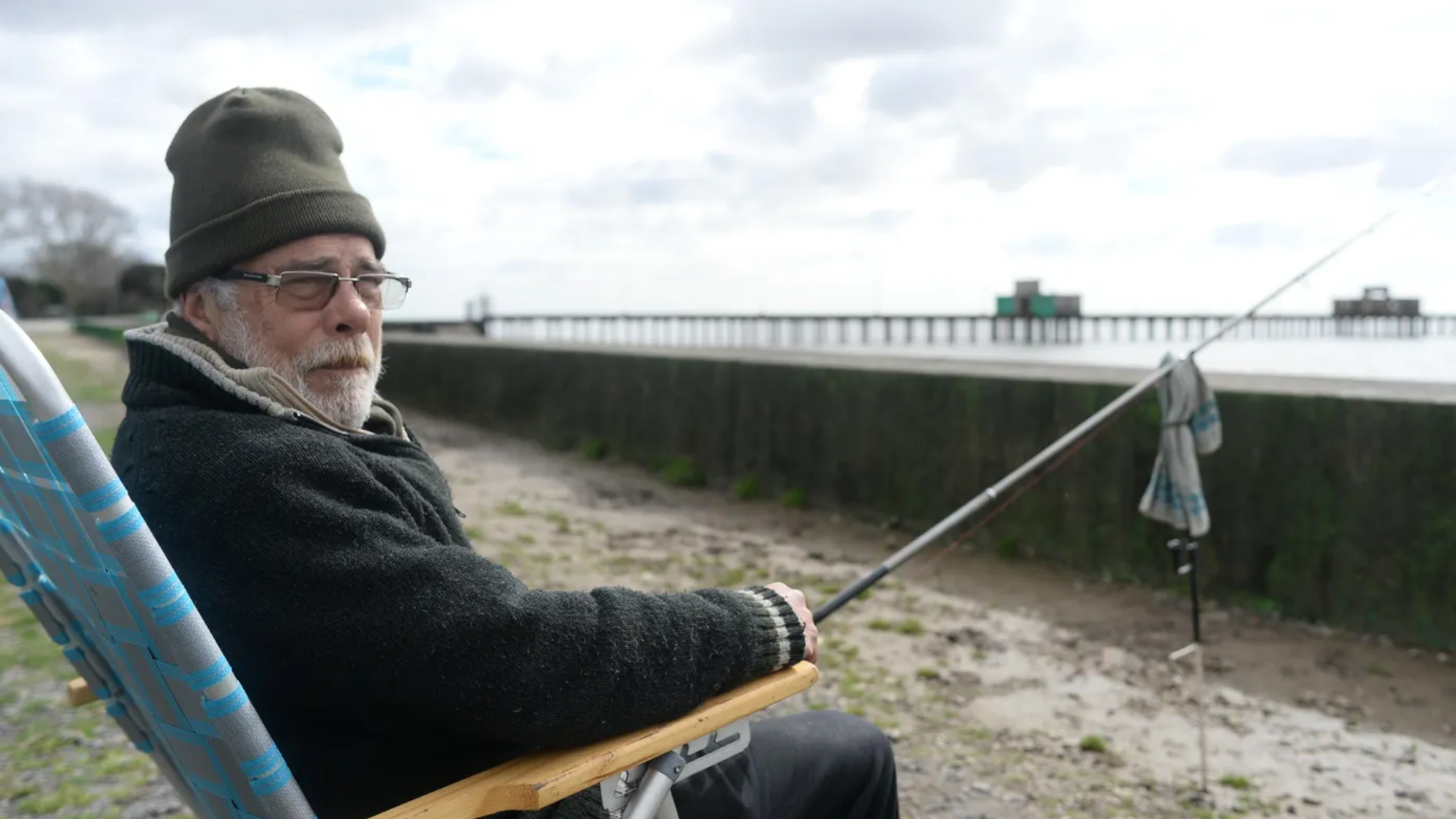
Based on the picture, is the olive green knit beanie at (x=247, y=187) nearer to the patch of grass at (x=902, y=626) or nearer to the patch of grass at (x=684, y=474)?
the patch of grass at (x=902, y=626)

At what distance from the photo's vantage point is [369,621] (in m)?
1.32

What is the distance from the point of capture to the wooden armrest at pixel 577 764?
4.23 feet

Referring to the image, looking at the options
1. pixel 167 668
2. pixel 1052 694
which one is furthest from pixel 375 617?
pixel 1052 694

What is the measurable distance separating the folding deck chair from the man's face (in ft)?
1.30

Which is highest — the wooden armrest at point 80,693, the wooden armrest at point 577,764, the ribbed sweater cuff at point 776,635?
the ribbed sweater cuff at point 776,635

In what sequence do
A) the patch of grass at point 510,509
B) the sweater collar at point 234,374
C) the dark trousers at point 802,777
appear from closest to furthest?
the sweater collar at point 234,374 → the dark trousers at point 802,777 → the patch of grass at point 510,509

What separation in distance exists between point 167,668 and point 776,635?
2.52 feet

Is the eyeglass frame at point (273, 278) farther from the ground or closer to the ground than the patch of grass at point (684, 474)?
farther from the ground

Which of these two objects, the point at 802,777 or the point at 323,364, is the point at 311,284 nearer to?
the point at 323,364

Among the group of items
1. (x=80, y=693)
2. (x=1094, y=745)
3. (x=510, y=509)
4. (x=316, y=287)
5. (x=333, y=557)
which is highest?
(x=316, y=287)

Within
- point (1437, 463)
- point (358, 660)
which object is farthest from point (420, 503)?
point (1437, 463)

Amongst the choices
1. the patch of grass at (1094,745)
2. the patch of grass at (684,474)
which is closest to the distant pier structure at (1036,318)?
the patch of grass at (684,474)

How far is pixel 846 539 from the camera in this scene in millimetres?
5828

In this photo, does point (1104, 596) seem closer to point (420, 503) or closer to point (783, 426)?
point (783, 426)
